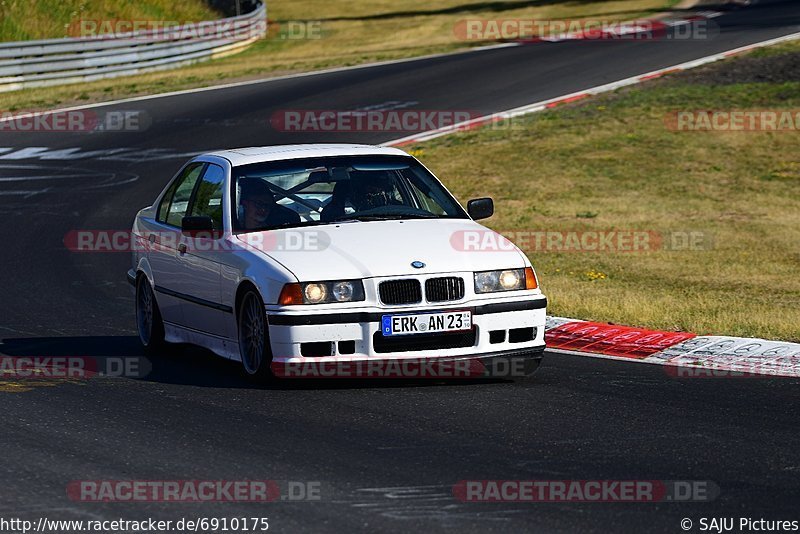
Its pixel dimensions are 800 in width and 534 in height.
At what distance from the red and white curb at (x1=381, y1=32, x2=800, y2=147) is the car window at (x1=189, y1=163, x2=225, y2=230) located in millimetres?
12583

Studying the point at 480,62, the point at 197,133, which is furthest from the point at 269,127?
the point at 480,62

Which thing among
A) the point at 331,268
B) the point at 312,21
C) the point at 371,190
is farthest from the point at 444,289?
the point at 312,21

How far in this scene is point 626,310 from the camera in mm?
11984

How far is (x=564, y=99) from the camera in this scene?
2639cm

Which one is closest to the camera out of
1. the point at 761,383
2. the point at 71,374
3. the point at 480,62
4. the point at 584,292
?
the point at 761,383

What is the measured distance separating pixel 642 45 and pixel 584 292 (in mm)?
20083

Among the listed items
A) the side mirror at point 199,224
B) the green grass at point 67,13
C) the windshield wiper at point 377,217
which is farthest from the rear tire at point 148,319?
the green grass at point 67,13

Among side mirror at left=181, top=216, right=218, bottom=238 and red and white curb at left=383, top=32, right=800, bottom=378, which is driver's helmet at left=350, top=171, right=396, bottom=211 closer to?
side mirror at left=181, top=216, right=218, bottom=238

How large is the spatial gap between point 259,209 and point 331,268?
1.22m

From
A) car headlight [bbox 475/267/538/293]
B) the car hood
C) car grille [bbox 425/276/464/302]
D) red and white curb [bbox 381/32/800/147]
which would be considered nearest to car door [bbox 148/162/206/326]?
the car hood

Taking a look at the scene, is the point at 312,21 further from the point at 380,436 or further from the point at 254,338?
the point at 380,436

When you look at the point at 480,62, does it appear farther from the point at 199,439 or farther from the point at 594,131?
the point at 199,439

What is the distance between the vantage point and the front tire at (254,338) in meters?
8.88

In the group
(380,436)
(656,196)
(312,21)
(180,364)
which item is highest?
(380,436)
